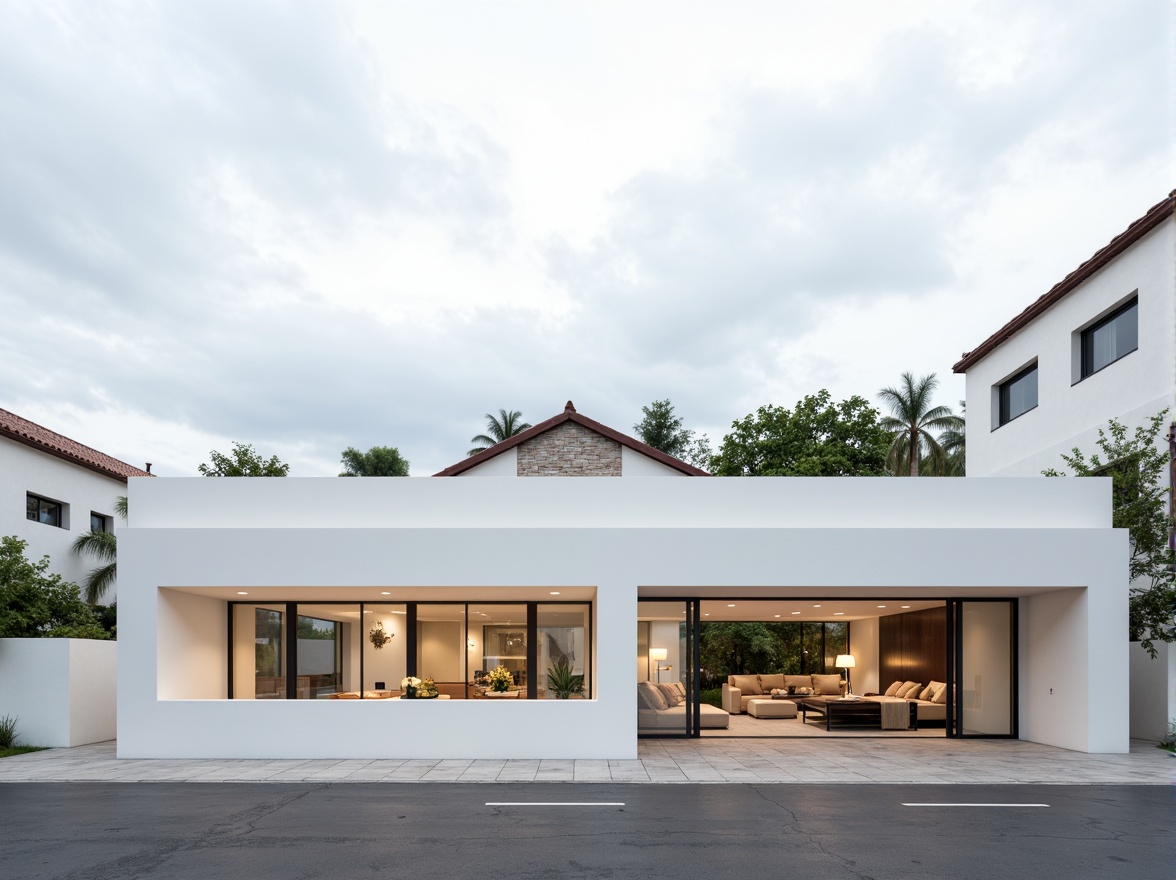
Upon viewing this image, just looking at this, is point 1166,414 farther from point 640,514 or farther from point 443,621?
point 443,621

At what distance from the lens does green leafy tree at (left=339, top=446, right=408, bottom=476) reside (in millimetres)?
41312

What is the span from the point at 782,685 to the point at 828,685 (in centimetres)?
117

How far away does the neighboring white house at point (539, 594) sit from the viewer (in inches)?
520

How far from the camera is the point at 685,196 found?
19.5 m

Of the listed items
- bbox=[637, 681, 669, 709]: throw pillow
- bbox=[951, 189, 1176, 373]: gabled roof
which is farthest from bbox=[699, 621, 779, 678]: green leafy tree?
bbox=[637, 681, 669, 709]: throw pillow

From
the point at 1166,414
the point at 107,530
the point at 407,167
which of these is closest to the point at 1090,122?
the point at 1166,414

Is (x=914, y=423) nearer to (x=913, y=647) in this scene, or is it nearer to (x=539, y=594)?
(x=913, y=647)

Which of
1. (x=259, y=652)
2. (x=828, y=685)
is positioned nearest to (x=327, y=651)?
(x=259, y=652)

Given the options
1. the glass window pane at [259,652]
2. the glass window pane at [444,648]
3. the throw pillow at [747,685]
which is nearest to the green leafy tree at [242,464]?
the glass window pane at [259,652]

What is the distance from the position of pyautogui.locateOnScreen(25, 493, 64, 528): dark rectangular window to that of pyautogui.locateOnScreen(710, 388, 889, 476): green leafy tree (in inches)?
802

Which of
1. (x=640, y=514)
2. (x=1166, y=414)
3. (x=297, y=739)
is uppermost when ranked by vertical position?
(x=1166, y=414)

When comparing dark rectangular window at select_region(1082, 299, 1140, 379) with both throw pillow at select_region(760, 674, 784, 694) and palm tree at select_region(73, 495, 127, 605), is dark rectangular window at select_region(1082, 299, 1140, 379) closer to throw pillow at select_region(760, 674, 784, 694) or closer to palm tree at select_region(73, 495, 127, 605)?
throw pillow at select_region(760, 674, 784, 694)

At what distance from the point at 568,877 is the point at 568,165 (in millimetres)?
15782

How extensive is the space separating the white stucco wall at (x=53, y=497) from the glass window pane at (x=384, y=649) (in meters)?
10.1
